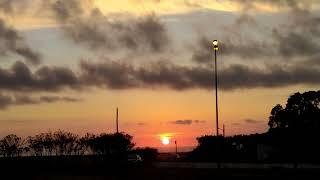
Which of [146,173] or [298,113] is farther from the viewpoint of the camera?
[298,113]

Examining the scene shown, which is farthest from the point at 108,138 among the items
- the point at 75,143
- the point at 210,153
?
the point at 210,153

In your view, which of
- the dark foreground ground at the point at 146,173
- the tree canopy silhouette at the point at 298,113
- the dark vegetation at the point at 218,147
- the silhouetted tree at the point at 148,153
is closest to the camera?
the dark foreground ground at the point at 146,173

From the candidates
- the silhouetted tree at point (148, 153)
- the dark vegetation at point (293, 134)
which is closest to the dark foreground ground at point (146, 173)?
the dark vegetation at point (293, 134)

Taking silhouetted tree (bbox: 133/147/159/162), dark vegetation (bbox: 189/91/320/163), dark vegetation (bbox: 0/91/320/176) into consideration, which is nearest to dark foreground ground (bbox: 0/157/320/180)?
dark vegetation (bbox: 0/91/320/176)

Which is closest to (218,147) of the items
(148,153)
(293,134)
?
(293,134)

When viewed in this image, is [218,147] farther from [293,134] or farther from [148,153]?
[148,153]

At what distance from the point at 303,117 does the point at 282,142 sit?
15.9ft

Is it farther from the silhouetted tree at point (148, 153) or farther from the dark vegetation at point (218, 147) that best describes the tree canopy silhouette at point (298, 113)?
the silhouetted tree at point (148, 153)

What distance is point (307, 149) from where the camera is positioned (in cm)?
8588

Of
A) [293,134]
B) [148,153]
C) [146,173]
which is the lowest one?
[146,173]

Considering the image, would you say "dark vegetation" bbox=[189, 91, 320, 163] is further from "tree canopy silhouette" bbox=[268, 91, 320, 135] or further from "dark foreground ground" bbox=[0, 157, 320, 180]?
"dark foreground ground" bbox=[0, 157, 320, 180]

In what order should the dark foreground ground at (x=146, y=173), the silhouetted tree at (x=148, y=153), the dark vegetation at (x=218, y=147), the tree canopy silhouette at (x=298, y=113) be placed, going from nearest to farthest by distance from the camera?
1. the dark foreground ground at (x=146, y=173)
2. the dark vegetation at (x=218, y=147)
3. the tree canopy silhouette at (x=298, y=113)
4. the silhouetted tree at (x=148, y=153)

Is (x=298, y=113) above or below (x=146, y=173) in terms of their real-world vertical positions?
above

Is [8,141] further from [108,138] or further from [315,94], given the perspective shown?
[315,94]
